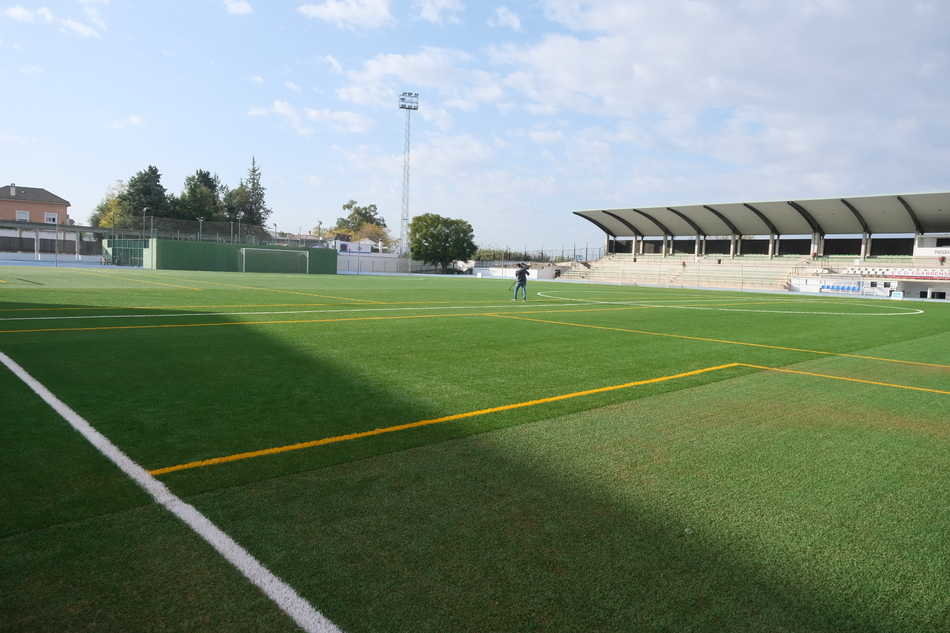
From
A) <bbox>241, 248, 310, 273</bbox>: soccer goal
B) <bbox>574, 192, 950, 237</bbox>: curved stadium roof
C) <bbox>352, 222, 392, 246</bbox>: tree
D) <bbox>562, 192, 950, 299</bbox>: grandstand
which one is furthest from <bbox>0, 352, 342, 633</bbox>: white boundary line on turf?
<bbox>352, 222, 392, 246</bbox>: tree

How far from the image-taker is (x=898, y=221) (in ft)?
188

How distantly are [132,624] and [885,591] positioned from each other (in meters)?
3.39

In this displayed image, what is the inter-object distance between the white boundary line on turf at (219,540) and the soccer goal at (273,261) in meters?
53.5

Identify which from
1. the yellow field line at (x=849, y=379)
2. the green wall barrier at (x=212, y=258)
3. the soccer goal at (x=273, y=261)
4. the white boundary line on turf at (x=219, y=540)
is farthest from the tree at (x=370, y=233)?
the white boundary line on turf at (x=219, y=540)

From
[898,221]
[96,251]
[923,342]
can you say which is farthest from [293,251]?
[898,221]

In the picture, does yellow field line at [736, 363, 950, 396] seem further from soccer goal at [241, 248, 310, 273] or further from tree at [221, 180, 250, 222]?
tree at [221, 180, 250, 222]

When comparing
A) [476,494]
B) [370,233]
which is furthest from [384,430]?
[370,233]

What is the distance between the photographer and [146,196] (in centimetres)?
9412

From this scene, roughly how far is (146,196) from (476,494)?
10544cm

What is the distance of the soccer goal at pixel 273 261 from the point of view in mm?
55562

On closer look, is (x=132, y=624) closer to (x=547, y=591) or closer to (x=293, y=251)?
(x=547, y=591)

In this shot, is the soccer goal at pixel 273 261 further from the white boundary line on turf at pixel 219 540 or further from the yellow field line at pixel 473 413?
the white boundary line on turf at pixel 219 540

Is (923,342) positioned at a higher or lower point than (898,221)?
lower

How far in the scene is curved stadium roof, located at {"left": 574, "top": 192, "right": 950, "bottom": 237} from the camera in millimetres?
54531
